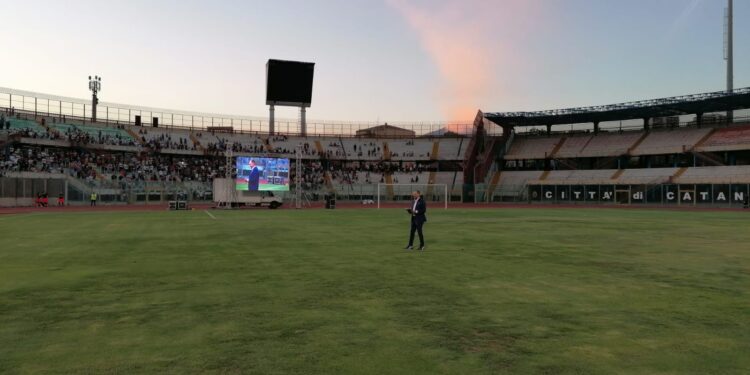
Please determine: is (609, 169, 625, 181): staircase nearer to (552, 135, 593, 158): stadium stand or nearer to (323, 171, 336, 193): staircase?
Result: (552, 135, 593, 158): stadium stand

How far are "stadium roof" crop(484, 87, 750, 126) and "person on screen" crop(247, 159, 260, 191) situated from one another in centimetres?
4219

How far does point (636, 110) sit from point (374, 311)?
67817 mm

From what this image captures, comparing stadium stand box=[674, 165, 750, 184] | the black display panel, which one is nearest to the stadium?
stadium stand box=[674, 165, 750, 184]

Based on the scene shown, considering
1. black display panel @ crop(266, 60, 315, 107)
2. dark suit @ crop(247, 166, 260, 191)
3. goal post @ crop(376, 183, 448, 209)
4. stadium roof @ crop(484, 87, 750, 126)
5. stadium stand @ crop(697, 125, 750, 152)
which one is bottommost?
goal post @ crop(376, 183, 448, 209)

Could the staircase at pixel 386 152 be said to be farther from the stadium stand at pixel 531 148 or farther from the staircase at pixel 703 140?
the staircase at pixel 703 140

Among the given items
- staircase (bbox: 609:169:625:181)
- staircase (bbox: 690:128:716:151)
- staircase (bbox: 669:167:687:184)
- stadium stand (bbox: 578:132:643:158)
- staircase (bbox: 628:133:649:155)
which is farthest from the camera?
stadium stand (bbox: 578:132:643:158)

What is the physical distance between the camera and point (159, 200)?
180ft

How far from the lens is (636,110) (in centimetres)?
6488

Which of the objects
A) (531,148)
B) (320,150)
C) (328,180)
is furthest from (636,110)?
(320,150)

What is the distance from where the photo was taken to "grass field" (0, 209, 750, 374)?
541 cm

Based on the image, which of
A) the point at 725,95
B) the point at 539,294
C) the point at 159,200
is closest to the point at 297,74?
the point at 159,200

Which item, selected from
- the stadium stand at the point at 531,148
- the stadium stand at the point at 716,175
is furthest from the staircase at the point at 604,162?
the stadium stand at the point at 716,175

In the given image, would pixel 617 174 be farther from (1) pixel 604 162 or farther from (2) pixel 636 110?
(2) pixel 636 110

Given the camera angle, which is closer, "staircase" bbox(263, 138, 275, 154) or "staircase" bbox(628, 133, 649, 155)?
"staircase" bbox(628, 133, 649, 155)
